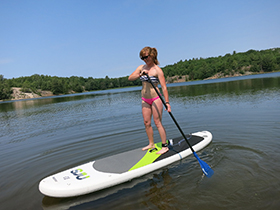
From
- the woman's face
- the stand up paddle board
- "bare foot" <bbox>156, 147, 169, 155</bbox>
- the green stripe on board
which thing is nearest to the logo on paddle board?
the stand up paddle board

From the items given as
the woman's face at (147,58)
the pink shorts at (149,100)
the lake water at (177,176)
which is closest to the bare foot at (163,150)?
the lake water at (177,176)

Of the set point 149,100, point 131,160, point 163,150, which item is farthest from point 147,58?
point 131,160

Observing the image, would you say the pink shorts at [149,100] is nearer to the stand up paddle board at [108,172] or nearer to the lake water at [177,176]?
the stand up paddle board at [108,172]

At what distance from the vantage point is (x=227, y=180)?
4.35 meters

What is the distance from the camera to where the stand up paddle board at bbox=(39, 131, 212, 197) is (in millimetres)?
4117

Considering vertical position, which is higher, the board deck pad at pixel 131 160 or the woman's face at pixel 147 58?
A: the woman's face at pixel 147 58

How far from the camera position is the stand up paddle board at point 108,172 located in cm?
412

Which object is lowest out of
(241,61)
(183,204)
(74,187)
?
(183,204)

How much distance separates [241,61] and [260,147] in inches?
5033

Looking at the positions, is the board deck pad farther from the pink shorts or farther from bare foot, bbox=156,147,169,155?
the pink shorts

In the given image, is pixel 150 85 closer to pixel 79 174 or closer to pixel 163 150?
pixel 163 150

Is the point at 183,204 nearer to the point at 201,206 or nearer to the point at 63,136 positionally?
the point at 201,206

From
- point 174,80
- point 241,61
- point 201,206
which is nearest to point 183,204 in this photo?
point 201,206

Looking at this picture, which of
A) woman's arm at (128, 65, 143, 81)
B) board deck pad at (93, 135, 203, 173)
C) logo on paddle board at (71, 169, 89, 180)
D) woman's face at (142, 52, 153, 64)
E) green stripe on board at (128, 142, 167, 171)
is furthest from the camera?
woman's arm at (128, 65, 143, 81)
